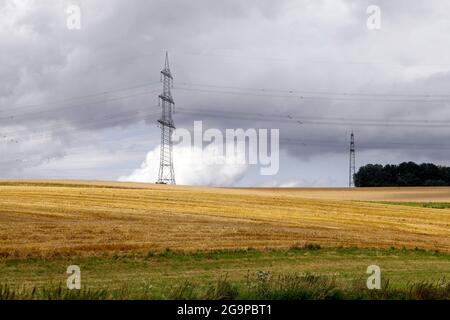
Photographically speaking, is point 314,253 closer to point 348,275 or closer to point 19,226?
point 348,275

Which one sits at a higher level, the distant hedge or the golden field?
the distant hedge

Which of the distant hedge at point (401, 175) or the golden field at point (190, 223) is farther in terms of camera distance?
the distant hedge at point (401, 175)

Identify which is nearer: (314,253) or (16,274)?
(16,274)

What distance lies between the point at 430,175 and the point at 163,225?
97.6 meters

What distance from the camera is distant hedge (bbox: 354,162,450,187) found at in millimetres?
126250

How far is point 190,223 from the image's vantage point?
38.2 m

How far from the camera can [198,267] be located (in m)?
26.2

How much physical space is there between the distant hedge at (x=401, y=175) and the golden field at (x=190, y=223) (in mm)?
71255

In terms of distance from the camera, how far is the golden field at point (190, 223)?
30500 mm

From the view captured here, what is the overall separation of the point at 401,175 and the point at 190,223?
9622 centimetres

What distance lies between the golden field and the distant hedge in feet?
234

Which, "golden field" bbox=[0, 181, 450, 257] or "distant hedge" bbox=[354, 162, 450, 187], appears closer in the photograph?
"golden field" bbox=[0, 181, 450, 257]
